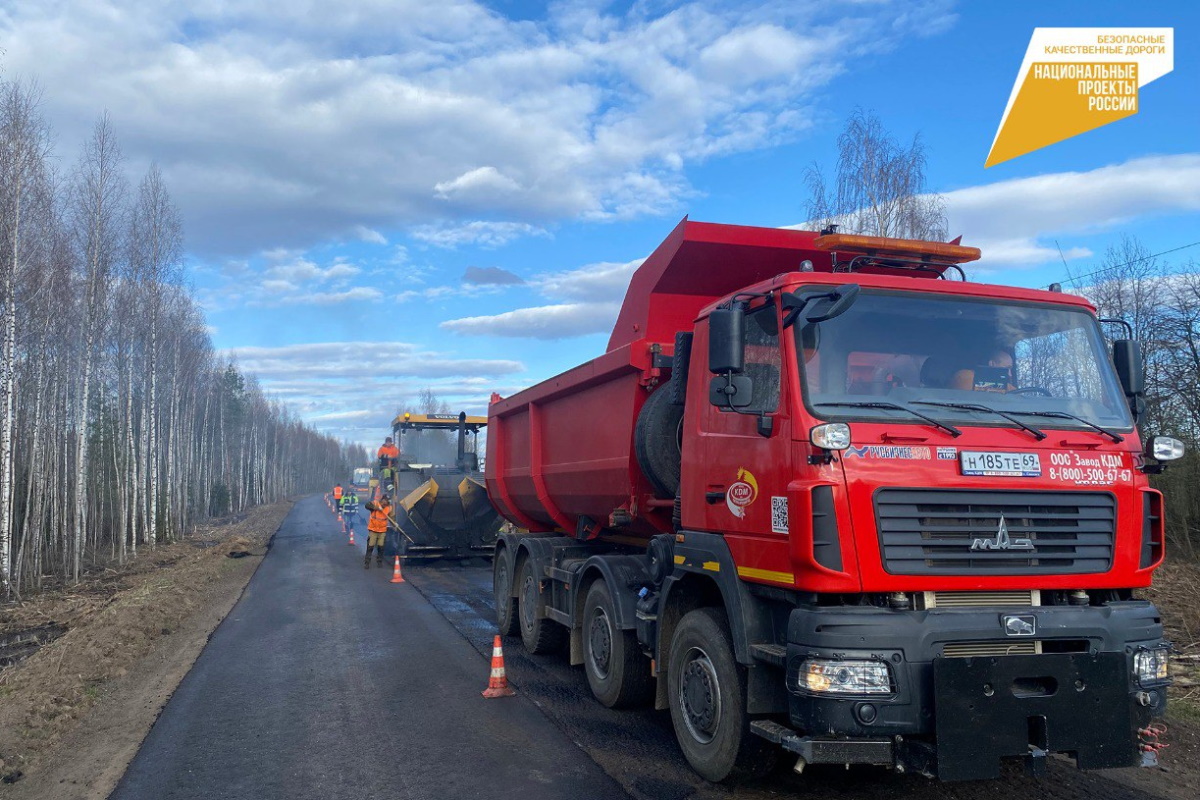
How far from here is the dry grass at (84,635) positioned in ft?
21.1

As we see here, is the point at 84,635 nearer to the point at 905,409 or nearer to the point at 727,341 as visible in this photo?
the point at 727,341

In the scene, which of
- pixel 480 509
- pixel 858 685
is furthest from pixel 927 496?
pixel 480 509

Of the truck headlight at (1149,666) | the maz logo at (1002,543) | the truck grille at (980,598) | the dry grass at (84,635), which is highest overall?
the maz logo at (1002,543)

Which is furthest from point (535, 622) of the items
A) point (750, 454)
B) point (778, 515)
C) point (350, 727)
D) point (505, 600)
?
point (778, 515)

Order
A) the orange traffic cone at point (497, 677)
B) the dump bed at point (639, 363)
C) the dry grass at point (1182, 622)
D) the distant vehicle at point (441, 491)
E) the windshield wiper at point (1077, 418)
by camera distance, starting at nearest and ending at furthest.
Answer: the windshield wiper at point (1077, 418) < the dump bed at point (639, 363) < the dry grass at point (1182, 622) < the orange traffic cone at point (497, 677) < the distant vehicle at point (441, 491)

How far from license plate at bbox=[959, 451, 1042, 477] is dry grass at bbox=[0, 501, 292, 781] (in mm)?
6156

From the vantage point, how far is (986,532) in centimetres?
415

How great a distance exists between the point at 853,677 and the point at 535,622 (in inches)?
212

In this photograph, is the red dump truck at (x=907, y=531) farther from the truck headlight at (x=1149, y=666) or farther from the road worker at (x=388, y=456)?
the road worker at (x=388, y=456)

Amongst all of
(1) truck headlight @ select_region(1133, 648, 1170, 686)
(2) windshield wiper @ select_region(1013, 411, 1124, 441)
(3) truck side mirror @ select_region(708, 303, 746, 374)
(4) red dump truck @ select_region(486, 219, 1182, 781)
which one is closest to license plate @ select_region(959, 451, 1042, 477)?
(4) red dump truck @ select_region(486, 219, 1182, 781)

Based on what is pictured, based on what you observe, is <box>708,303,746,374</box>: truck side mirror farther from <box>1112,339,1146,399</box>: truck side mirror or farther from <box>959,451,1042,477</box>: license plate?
<box>1112,339,1146,399</box>: truck side mirror

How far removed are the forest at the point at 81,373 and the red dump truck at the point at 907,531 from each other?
13494 millimetres

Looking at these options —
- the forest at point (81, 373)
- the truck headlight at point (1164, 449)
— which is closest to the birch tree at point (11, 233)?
the forest at point (81, 373)

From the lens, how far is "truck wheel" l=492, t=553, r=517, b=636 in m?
9.85
